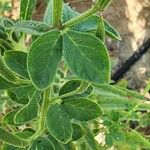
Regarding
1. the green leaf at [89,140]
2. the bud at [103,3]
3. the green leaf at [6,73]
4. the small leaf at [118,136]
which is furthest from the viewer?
the small leaf at [118,136]

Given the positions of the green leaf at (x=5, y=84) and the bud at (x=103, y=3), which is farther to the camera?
the green leaf at (x=5, y=84)

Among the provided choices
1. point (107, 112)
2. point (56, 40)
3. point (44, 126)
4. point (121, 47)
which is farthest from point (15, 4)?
point (56, 40)

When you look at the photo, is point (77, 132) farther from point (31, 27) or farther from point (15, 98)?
point (31, 27)

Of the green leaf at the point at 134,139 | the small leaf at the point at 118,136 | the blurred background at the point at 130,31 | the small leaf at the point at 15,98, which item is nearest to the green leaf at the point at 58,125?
the small leaf at the point at 15,98

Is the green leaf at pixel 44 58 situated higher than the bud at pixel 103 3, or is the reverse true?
the bud at pixel 103 3

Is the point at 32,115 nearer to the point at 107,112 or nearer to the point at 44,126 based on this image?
the point at 44,126

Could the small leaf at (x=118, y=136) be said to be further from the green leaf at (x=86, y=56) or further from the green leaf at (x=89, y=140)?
the green leaf at (x=86, y=56)

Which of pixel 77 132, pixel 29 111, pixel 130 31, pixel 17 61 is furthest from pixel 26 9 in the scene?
pixel 130 31
